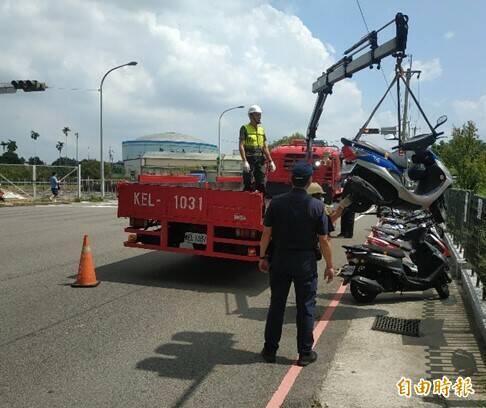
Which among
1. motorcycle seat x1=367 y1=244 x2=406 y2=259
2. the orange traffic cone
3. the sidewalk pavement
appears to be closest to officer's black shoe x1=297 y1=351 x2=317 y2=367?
the sidewalk pavement

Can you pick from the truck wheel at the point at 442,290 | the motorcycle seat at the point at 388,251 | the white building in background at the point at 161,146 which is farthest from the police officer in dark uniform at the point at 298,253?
the white building in background at the point at 161,146

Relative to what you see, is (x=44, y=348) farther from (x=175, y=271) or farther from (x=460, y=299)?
(x=460, y=299)

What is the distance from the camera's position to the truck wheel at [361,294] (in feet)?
24.1

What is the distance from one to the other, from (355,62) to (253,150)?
14.2 ft

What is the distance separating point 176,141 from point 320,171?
114 meters

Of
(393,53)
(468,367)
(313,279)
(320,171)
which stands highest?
(393,53)

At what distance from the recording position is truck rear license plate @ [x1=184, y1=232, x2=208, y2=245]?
8148mm

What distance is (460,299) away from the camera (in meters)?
7.72

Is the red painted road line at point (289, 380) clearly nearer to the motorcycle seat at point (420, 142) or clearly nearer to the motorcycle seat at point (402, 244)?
the motorcycle seat at point (402, 244)

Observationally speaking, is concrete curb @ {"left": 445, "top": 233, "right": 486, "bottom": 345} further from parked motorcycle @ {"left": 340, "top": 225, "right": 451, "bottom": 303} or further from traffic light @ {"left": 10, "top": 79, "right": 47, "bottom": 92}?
traffic light @ {"left": 10, "top": 79, "right": 47, "bottom": 92}

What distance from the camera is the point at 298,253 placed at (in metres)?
4.93

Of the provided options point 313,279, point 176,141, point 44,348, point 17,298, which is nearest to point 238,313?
point 313,279

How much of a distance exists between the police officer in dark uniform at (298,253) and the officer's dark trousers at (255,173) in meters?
4.38

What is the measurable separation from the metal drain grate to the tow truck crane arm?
523 cm
